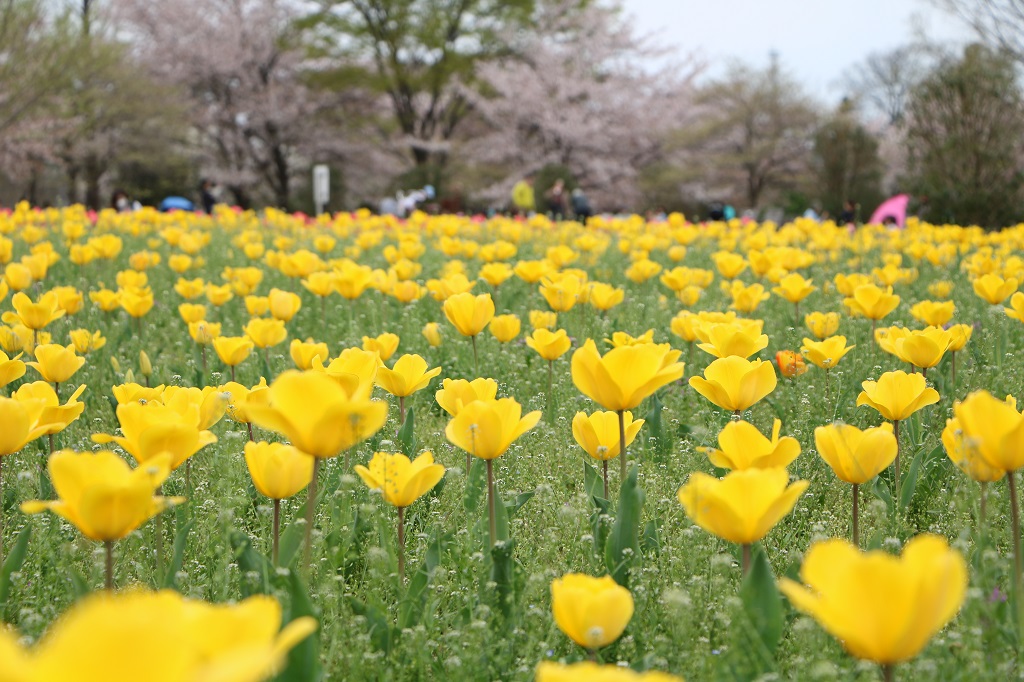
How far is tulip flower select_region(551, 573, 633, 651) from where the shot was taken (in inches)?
44.9

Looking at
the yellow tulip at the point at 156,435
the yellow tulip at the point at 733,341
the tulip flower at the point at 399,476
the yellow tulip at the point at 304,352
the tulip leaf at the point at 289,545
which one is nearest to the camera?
the yellow tulip at the point at 156,435

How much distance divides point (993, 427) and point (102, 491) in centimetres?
123

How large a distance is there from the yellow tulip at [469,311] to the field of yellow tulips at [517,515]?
10 mm

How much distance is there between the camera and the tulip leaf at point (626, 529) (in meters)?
1.66

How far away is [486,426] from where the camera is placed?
5.04 ft

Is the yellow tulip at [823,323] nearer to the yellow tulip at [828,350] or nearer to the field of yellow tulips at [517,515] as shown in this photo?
the field of yellow tulips at [517,515]

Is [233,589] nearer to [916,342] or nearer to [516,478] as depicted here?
[516,478]

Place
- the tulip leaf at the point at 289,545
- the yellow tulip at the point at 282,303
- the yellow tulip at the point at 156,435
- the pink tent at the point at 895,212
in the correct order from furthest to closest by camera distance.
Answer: the pink tent at the point at 895,212
the yellow tulip at the point at 282,303
the tulip leaf at the point at 289,545
the yellow tulip at the point at 156,435

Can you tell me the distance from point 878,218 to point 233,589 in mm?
14879

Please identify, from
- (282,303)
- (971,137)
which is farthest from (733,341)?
(971,137)

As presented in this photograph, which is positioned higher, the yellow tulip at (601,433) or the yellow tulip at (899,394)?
the yellow tulip at (899,394)

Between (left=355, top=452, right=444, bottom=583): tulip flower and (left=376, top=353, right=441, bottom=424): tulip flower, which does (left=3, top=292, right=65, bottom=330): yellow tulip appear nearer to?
(left=376, top=353, right=441, bottom=424): tulip flower

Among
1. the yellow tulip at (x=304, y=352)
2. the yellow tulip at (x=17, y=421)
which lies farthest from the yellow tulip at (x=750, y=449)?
the yellow tulip at (x=304, y=352)

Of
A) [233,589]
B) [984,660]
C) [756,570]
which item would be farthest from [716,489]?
[233,589]
